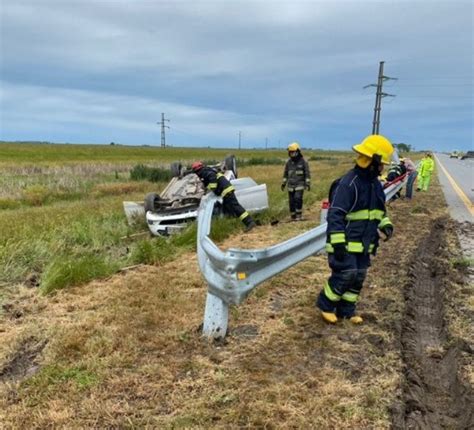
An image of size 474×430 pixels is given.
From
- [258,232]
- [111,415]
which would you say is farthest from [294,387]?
[258,232]

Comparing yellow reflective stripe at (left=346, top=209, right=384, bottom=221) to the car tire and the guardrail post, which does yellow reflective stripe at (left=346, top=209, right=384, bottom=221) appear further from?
the car tire

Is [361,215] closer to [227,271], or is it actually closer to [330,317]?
[330,317]

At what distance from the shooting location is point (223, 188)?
8820 mm

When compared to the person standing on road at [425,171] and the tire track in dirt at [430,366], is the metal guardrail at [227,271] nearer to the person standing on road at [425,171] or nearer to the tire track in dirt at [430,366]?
the tire track in dirt at [430,366]

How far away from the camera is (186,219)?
8969 millimetres

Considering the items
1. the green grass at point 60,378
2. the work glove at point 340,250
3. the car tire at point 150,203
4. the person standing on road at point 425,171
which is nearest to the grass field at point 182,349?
the green grass at point 60,378

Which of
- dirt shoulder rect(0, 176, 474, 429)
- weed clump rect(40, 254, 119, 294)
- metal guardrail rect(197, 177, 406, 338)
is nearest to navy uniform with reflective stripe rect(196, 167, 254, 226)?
weed clump rect(40, 254, 119, 294)

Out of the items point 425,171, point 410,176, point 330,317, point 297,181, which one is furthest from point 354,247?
point 425,171

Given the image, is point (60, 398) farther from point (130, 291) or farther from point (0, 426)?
point (130, 291)

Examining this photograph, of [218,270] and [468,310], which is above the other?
[218,270]

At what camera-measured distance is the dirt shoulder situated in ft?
9.11

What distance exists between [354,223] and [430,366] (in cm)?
133

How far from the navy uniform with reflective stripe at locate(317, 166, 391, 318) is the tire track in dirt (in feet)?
2.19

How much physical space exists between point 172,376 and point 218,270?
878 mm
